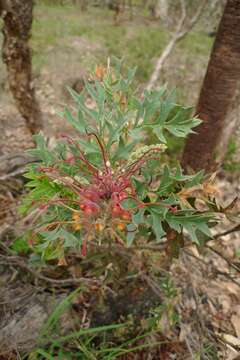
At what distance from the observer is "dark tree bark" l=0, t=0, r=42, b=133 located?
65.5 inches

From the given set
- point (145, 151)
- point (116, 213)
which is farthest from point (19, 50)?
point (116, 213)

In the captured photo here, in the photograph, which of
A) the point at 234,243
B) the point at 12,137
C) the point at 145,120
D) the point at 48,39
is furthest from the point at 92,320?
the point at 48,39

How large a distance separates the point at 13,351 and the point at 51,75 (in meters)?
2.91

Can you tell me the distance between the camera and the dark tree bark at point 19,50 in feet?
5.46

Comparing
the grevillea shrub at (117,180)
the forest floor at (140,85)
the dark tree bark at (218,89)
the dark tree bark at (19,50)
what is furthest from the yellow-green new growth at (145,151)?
the dark tree bark at (19,50)

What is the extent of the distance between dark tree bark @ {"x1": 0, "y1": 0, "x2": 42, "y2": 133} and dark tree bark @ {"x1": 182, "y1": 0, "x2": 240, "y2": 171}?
0.86m

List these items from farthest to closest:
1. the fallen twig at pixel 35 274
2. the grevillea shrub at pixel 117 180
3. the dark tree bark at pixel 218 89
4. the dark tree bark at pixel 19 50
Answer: the dark tree bark at pixel 19 50, the dark tree bark at pixel 218 89, the fallen twig at pixel 35 274, the grevillea shrub at pixel 117 180

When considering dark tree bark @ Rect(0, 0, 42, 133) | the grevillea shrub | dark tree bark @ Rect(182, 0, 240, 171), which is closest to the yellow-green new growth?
the grevillea shrub

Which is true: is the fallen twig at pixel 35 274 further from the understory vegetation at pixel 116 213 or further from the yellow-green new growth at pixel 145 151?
the yellow-green new growth at pixel 145 151

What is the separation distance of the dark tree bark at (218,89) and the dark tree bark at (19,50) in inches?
33.9

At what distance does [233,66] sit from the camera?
1358mm

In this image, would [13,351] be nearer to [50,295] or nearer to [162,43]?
[50,295]

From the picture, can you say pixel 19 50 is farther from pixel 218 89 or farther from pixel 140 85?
pixel 140 85

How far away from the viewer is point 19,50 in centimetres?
178
